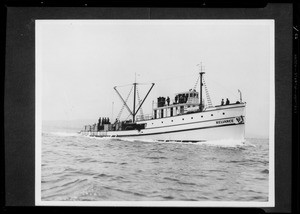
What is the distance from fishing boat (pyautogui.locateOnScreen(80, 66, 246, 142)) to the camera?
1.27 m

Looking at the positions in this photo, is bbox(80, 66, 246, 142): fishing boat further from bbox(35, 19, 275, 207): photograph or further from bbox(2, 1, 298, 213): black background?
bbox(2, 1, 298, 213): black background

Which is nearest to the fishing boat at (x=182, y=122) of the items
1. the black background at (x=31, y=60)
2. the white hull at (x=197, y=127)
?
the white hull at (x=197, y=127)

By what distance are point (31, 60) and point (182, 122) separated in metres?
0.43

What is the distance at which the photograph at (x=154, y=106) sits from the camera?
4.15 ft

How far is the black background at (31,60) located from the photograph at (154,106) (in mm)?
17

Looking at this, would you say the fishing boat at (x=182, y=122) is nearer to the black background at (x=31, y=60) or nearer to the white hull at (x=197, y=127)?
the white hull at (x=197, y=127)

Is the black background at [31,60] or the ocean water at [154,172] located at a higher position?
the black background at [31,60]

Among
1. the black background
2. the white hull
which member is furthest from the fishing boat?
the black background

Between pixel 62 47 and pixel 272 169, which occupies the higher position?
pixel 62 47
